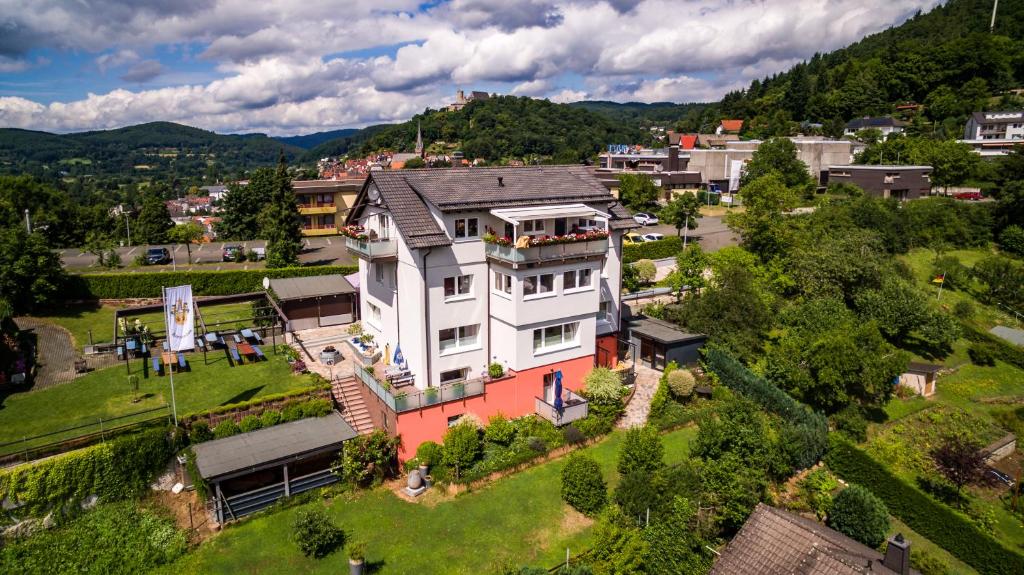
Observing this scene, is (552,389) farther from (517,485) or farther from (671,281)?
(671,281)

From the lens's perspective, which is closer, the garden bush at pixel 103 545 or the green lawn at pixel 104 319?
the garden bush at pixel 103 545

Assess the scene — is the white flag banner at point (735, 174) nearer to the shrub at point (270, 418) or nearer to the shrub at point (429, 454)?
the shrub at point (429, 454)

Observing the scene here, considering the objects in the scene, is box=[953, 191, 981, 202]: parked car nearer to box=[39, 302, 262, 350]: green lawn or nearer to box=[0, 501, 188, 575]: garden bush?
box=[39, 302, 262, 350]: green lawn

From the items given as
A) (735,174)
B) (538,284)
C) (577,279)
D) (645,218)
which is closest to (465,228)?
(538,284)

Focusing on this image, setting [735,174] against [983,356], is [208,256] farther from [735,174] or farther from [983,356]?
[735,174]

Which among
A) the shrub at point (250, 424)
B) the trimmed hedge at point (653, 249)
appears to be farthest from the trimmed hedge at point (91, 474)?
the trimmed hedge at point (653, 249)
